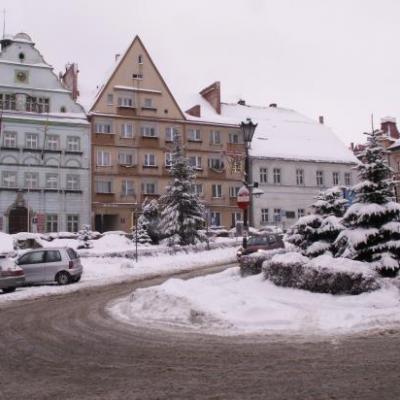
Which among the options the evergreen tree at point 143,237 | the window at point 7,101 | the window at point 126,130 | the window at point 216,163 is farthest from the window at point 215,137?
the window at point 7,101

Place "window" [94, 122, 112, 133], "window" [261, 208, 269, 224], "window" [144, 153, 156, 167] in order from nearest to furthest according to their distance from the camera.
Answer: "window" [94, 122, 112, 133] → "window" [144, 153, 156, 167] → "window" [261, 208, 269, 224]

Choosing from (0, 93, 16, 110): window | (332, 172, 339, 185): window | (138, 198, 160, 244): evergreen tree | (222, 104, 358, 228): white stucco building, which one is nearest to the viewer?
(138, 198, 160, 244): evergreen tree

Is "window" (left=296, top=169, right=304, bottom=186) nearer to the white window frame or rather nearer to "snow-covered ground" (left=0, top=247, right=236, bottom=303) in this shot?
the white window frame

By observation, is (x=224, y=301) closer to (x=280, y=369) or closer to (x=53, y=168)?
(x=280, y=369)

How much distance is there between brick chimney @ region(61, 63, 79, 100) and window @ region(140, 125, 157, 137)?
681 cm

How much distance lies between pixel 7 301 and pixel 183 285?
21.1ft

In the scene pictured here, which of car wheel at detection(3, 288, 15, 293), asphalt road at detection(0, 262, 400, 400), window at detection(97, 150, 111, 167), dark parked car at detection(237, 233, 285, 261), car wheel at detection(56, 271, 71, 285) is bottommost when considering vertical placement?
asphalt road at detection(0, 262, 400, 400)

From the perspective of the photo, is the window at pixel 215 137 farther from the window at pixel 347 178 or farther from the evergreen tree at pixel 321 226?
the evergreen tree at pixel 321 226

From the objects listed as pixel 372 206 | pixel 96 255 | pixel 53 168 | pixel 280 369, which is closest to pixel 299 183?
pixel 53 168

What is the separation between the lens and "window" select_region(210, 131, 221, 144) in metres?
56.2

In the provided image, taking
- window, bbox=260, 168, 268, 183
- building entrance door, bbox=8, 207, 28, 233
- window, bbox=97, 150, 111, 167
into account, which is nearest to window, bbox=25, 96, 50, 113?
window, bbox=97, 150, 111, 167

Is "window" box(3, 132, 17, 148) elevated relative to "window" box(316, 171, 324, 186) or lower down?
elevated

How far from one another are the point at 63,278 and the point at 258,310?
13.4 meters

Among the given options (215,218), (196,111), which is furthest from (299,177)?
(196,111)
